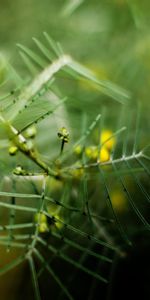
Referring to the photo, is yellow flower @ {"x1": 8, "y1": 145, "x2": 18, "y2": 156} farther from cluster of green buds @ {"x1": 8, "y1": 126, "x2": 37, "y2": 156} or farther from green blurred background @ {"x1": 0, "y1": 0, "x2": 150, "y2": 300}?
green blurred background @ {"x1": 0, "y1": 0, "x2": 150, "y2": 300}

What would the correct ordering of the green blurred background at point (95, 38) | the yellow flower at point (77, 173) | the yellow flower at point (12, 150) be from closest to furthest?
1. the yellow flower at point (12, 150)
2. the yellow flower at point (77, 173)
3. the green blurred background at point (95, 38)

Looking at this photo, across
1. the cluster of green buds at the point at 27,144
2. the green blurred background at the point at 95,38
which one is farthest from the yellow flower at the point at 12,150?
the green blurred background at the point at 95,38

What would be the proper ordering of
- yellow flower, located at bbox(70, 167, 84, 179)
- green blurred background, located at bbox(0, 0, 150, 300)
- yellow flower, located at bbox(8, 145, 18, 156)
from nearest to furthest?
yellow flower, located at bbox(8, 145, 18, 156)
yellow flower, located at bbox(70, 167, 84, 179)
green blurred background, located at bbox(0, 0, 150, 300)

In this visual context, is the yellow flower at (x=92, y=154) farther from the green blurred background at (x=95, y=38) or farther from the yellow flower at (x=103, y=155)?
the green blurred background at (x=95, y=38)

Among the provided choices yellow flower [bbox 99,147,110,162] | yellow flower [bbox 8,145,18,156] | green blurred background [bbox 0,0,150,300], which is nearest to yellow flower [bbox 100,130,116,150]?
yellow flower [bbox 99,147,110,162]

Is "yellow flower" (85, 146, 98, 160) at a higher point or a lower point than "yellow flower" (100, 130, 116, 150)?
lower

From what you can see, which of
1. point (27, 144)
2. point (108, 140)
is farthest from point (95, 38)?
point (27, 144)

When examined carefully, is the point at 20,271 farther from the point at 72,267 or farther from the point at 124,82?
the point at 124,82

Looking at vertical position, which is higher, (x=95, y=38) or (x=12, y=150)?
(x=95, y=38)

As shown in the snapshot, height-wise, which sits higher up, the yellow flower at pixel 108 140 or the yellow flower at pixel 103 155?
the yellow flower at pixel 108 140

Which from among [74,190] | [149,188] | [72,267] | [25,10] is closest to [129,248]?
[149,188]

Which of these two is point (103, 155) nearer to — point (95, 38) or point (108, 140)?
point (108, 140)

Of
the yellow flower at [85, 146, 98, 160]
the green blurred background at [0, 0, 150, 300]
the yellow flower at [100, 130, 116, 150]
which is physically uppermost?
the green blurred background at [0, 0, 150, 300]
